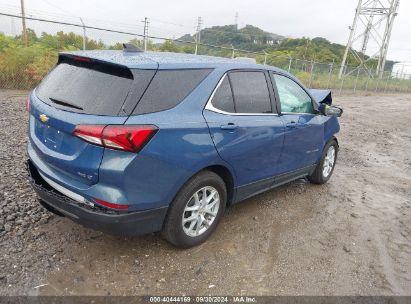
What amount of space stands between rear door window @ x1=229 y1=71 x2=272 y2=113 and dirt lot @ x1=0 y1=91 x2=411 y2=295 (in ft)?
4.30

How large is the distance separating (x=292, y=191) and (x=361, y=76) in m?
28.4

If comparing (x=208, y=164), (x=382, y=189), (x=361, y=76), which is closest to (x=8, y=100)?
(x=208, y=164)

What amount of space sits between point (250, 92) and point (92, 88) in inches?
64.3

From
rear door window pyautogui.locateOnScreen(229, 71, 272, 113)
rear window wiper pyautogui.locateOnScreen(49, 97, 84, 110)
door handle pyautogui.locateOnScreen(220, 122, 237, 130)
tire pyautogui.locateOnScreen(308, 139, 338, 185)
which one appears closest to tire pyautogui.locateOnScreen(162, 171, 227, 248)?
door handle pyautogui.locateOnScreen(220, 122, 237, 130)

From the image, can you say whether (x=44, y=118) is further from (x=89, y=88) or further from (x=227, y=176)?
(x=227, y=176)

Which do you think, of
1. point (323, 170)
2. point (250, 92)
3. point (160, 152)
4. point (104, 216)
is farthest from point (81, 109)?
point (323, 170)

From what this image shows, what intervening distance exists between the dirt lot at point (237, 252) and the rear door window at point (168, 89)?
139cm

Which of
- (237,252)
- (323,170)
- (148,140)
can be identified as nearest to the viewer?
(148,140)

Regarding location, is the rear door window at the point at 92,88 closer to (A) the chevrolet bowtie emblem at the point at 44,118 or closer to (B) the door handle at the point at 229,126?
(A) the chevrolet bowtie emblem at the point at 44,118

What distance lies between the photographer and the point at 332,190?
552cm

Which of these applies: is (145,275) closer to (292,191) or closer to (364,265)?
(364,265)

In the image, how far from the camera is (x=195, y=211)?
3.38m

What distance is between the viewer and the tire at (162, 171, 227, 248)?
313 centimetres

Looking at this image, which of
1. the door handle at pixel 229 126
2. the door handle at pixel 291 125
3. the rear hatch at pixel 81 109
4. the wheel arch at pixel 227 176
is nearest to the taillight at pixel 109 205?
the rear hatch at pixel 81 109
